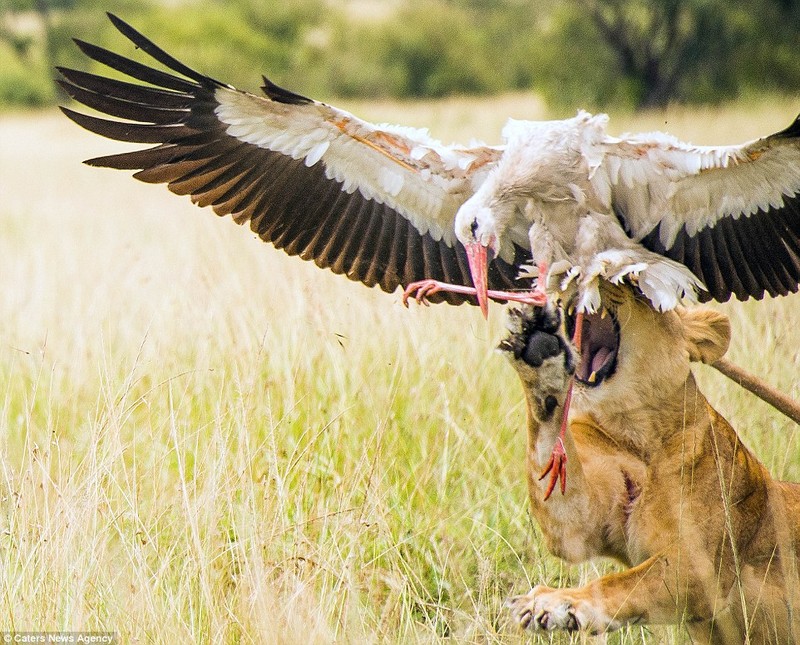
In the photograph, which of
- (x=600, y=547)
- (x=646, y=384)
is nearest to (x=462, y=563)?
(x=600, y=547)

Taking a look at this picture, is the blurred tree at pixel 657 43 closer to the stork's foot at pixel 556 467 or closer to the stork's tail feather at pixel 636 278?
the stork's tail feather at pixel 636 278

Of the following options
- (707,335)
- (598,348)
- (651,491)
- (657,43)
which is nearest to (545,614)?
(651,491)

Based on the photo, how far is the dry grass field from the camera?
370cm

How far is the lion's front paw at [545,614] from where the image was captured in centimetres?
350

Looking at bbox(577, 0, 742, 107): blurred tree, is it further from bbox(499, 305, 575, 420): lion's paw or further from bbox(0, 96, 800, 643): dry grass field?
bbox(499, 305, 575, 420): lion's paw

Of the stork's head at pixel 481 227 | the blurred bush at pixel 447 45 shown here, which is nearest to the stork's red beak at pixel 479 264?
the stork's head at pixel 481 227

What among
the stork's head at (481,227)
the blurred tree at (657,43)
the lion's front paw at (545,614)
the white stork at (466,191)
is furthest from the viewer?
the blurred tree at (657,43)

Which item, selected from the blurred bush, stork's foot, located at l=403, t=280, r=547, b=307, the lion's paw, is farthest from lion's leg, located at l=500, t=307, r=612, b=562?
the blurred bush

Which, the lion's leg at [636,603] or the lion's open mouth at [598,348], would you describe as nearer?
the lion's leg at [636,603]

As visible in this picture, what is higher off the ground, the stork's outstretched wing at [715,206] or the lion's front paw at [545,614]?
the stork's outstretched wing at [715,206]

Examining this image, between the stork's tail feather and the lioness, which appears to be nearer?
the lioness

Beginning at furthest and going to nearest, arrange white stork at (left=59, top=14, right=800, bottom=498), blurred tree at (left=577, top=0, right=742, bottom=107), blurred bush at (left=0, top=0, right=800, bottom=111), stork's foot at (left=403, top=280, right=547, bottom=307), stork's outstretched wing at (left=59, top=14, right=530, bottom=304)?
blurred bush at (left=0, top=0, right=800, bottom=111) → blurred tree at (left=577, top=0, right=742, bottom=107) → stork's outstretched wing at (left=59, top=14, right=530, bottom=304) → white stork at (left=59, top=14, right=800, bottom=498) → stork's foot at (left=403, top=280, right=547, bottom=307)

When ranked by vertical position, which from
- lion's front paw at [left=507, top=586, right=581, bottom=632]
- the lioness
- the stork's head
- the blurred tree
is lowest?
lion's front paw at [left=507, top=586, right=581, bottom=632]

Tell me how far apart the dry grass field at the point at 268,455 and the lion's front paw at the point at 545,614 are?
1.11ft
